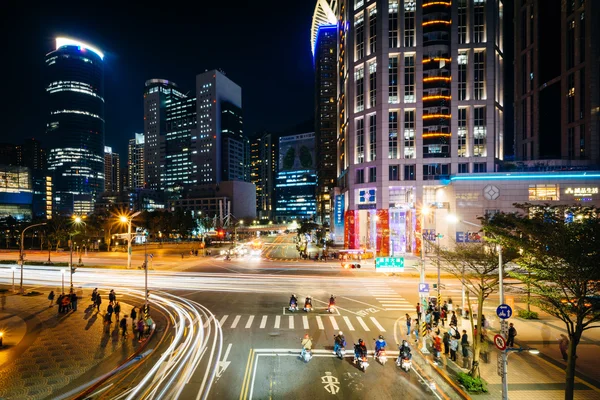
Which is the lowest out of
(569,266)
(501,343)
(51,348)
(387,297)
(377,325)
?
(387,297)

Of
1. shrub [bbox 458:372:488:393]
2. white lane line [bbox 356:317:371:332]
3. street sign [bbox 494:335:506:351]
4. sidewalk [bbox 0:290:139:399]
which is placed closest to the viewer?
street sign [bbox 494:335:506:351]

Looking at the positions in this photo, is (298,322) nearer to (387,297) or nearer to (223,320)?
(223,320)

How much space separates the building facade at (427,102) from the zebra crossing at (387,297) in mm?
33052

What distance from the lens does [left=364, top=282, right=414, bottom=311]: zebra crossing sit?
95.2 ft

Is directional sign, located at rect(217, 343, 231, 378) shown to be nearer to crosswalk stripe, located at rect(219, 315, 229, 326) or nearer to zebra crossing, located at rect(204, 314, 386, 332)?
zebra crossing, located at rect(204, 314, 386, 332)

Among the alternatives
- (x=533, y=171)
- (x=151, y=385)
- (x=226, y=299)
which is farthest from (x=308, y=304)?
(x=533, y=171)

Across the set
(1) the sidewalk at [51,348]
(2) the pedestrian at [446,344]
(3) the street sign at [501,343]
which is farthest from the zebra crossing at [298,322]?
(3) the street sign at [501,343]

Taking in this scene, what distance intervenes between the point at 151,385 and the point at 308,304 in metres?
14.6

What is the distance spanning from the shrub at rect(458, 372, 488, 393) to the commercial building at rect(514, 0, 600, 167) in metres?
84.6

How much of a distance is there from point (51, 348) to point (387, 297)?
92.1 ft

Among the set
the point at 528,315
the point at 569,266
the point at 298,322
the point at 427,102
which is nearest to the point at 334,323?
the point at 298,322

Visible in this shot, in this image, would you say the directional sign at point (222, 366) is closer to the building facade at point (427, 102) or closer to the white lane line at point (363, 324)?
the white lane line at point (363, 324)

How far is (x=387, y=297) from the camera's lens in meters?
32.5

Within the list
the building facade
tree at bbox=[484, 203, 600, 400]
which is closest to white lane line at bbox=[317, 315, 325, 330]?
tree at bbox=[484, 203, 600, 400]
